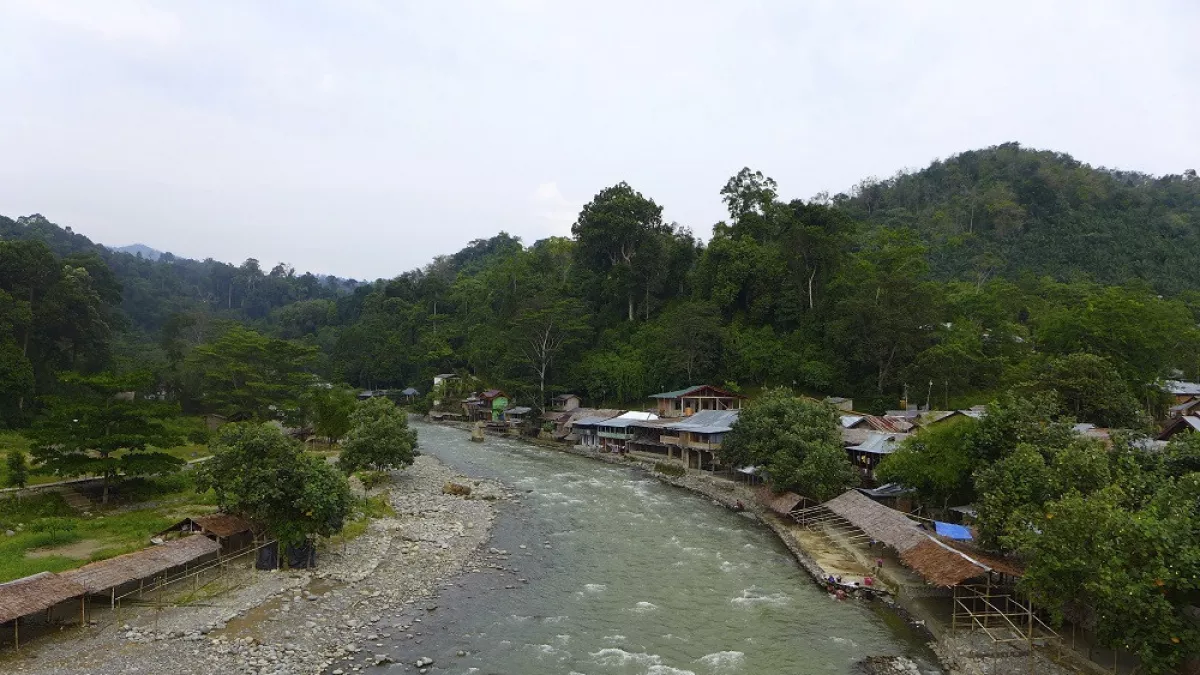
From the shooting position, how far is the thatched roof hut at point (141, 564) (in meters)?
17.8

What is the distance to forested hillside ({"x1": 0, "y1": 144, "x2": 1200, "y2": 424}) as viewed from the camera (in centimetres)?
4569

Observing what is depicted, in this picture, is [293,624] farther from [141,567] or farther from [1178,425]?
[1178,425]

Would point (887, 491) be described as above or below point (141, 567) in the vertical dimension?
above

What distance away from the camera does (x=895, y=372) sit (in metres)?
51.4

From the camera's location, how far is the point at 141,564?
1917 cm

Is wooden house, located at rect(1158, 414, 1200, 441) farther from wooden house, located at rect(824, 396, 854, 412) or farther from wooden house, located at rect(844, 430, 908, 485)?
wooden house, located at rect(824, 396, 854, 412)

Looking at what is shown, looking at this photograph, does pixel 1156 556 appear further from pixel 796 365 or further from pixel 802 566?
pixel 796 365

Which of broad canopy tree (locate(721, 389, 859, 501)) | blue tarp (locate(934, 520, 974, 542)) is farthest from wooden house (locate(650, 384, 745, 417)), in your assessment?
blue tarp (locate(934, 520, 974, 542))

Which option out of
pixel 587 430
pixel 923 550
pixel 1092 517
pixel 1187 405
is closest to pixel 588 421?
pixel 587 430

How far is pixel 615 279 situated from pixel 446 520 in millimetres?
46173

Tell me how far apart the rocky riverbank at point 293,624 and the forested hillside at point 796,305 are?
31.7 metres

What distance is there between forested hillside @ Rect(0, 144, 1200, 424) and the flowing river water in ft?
67.5

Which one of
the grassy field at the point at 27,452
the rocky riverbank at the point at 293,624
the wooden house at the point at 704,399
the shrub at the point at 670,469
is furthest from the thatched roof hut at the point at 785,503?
the grassy field at the point at 27,452

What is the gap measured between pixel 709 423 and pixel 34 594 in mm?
36716
